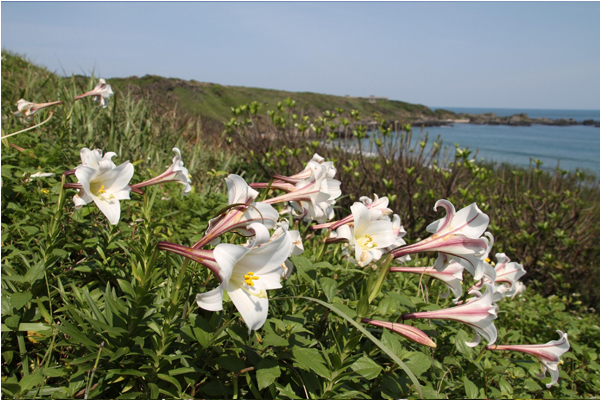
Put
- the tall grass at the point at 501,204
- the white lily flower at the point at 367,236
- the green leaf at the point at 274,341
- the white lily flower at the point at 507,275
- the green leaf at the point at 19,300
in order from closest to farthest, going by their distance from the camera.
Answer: the green leaf at the point at 274,341 → the green leaf at the point at 19,300 → the white lily flower at the point at 367,236 → the white lily flower at the point at 507,275 → the tall grass at the point at 501,204

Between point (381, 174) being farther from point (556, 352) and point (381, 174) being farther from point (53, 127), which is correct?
point (53, 127)

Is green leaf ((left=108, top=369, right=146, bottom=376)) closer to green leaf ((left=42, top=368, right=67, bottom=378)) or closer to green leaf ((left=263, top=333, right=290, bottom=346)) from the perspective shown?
green leaf ((left=42, top=368, right=67, bottom=378))

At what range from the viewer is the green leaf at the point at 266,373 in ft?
3.87

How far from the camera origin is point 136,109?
466 cm

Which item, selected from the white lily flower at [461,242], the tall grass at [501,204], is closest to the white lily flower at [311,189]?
the white lily flower at [461,242]

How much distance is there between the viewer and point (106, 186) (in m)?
1.67

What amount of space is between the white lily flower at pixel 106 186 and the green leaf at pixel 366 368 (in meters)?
1.12

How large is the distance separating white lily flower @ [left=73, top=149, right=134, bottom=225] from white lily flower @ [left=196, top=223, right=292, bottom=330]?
0.74 m

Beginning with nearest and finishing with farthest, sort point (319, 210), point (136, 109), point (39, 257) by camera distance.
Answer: point (319, 210) < point (39, 257) < point (136, 109)

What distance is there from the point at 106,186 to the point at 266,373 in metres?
1.10

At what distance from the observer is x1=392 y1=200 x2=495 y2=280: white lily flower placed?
127 cm

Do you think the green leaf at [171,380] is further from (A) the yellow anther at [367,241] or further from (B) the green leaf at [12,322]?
(A) the yellow anther at [367,241]

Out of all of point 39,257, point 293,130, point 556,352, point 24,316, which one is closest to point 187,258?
point 24,316

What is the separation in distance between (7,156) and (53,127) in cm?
179
